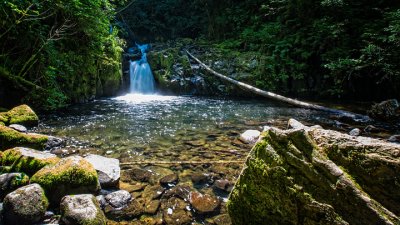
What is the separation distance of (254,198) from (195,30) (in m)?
24.0

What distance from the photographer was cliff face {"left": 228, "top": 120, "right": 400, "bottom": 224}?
198 cm

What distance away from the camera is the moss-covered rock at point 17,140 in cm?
473

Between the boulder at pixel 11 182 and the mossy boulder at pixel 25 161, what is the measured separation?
25 centimetres

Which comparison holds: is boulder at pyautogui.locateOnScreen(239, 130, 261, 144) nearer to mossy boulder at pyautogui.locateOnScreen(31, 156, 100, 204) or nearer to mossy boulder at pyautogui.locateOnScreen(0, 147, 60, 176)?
mossy boulder at pyautogui.locateOnScreen(31, 156, 100, 204)

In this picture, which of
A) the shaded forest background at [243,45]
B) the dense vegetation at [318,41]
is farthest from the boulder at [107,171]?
the dense vegetation at [318,41]

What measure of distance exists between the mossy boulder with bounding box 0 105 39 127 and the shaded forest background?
1.32 meters

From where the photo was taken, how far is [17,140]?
4793mm

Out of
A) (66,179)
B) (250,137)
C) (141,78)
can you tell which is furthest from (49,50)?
(141,78)

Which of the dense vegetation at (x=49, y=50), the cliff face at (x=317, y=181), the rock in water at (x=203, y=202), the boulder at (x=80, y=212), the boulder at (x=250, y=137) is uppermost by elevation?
the dense vegetation at (x=49, y=50)

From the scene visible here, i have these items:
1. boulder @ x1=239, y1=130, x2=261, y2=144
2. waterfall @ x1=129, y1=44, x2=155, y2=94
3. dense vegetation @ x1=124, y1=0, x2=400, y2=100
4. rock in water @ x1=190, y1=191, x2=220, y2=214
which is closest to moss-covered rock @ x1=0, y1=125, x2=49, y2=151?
rock in water @ x1=190, y1=191, x2=220, y2=214

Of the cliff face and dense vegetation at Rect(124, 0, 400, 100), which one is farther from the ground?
dense vegetation at Rect(124, 0, 400, 100)

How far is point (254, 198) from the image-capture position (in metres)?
A: 2.44

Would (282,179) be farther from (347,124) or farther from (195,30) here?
(195,30)

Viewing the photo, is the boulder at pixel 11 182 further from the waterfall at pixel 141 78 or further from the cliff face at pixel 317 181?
the waterfall at pixel 141 78
